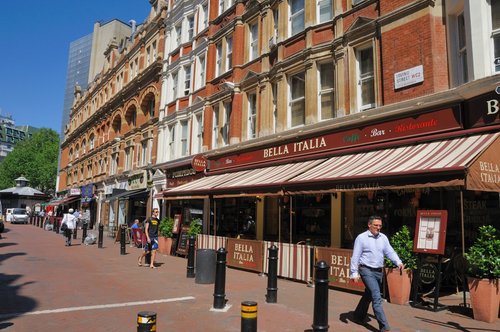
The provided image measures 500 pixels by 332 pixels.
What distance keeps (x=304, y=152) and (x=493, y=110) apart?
609 centimetres

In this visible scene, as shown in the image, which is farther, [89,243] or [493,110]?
[89,243]

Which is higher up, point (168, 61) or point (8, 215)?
point (168, 61)

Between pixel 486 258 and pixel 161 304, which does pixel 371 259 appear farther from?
pixel 161 304

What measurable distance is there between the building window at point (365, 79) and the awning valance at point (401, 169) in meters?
1.89

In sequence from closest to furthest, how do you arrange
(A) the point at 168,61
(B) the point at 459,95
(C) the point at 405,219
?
(B) the point at 459,95, (C) the point at 405,219, (A) the point at 168,61

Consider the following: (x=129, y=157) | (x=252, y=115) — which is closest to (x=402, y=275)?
(x=252, y=115)

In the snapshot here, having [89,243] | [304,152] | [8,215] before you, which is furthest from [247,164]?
[8,215]

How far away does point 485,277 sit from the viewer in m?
7.01

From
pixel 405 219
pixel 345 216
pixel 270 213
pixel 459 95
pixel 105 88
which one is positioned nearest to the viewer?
pixel 459 95

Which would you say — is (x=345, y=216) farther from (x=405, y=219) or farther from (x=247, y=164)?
(x=247, y=164)

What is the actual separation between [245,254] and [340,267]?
3722mm

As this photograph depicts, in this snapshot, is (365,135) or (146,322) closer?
(146,322)

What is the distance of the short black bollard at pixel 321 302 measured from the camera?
544 cm

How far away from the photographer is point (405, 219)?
11180mm
